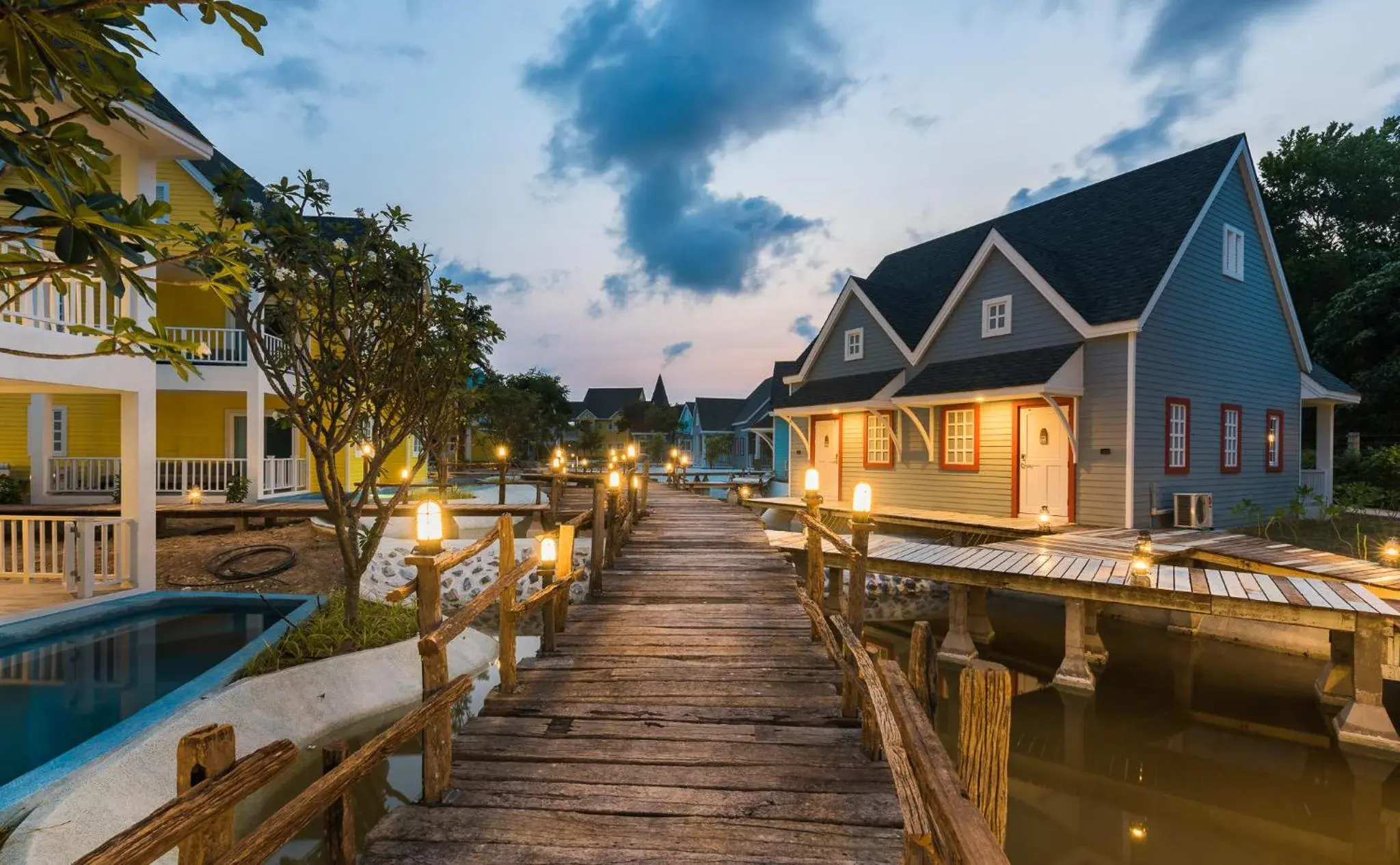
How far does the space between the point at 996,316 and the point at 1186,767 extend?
10.6 metres

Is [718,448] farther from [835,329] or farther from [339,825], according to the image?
[339,825]

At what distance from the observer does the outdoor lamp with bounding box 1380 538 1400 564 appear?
10.0 m

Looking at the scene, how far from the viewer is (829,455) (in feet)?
65.2

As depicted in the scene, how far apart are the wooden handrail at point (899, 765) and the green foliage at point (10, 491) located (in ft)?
64.6

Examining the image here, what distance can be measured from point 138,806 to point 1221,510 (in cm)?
1898

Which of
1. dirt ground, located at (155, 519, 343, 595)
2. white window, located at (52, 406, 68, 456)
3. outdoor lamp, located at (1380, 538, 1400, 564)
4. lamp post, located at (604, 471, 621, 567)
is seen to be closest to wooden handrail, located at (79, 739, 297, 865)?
lamp post, located at (604, 471, 621, 567)

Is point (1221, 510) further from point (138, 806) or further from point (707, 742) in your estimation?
point (138, 806)

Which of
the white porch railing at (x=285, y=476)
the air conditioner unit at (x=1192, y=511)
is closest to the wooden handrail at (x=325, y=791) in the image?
the air conditioner unit at (x=1192, y=511)

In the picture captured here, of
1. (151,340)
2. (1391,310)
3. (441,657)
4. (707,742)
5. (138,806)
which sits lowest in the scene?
(138,806)

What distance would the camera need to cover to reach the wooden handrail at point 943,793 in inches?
75.7

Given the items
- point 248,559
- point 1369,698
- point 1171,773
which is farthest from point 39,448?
point 1369,698

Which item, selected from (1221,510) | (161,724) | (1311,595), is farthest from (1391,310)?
(161,724)

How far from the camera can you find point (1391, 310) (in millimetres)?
22156

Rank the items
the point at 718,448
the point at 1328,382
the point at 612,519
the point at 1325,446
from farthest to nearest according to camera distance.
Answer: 1. the point at 718,448
2. the point at 1328,382
3. the point at 1325,446
4. the point at 612,519
